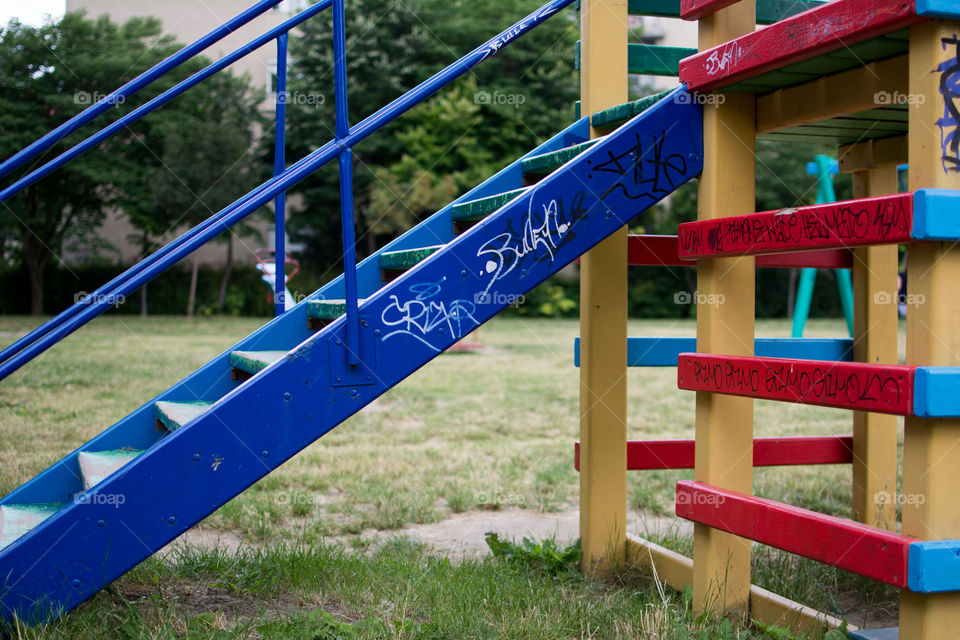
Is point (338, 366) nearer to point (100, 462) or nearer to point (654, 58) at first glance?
point (100, 462)

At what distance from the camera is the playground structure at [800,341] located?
7.22 ft

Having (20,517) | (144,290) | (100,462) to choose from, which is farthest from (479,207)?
(144,290)

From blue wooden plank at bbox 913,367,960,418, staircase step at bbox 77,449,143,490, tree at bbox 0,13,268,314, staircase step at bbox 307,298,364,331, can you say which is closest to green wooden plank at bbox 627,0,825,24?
staircase step at bbox 307,298,364,331

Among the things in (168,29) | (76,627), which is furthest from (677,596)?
(168,29)

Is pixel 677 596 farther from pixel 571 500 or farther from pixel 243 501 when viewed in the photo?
pixel 243 501

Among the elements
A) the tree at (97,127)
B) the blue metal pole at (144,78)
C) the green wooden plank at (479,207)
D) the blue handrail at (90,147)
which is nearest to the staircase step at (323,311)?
the blue handrail at (90,147)

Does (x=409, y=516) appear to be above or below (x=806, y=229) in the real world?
below

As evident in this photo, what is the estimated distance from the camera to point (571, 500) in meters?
5.30

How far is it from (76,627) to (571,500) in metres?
3.23

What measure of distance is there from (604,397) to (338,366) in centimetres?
138

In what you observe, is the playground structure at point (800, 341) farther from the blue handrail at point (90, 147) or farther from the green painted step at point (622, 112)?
the blue handrail at point (90, 147)

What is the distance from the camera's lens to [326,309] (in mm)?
3480

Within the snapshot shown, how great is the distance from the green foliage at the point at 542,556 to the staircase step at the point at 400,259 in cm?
126

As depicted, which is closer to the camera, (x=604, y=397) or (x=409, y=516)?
(x=604, y=397)
